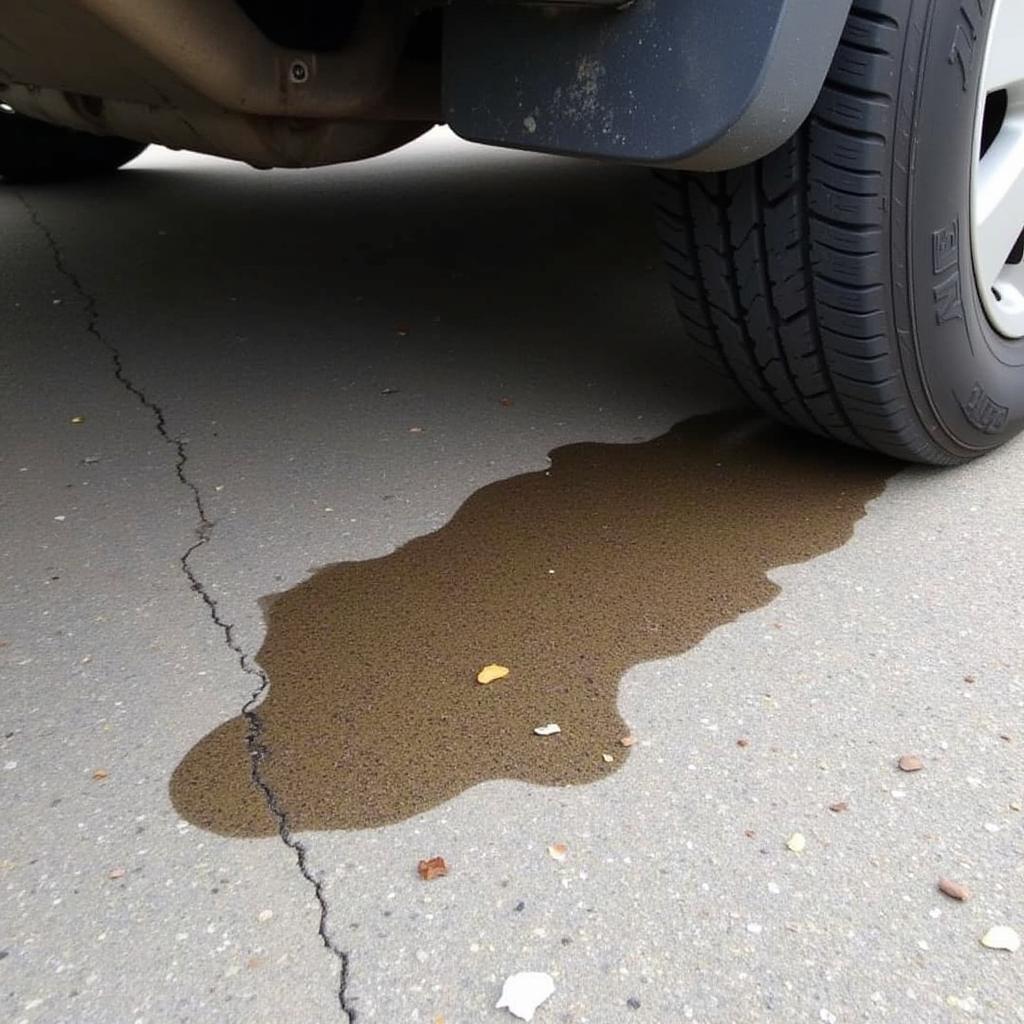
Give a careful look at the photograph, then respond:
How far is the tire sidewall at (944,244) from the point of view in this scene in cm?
163

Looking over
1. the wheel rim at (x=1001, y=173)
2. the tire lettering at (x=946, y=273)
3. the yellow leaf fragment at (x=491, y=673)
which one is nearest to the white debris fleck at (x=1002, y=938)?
the yellow leaf fragment at (x=491, y=673)

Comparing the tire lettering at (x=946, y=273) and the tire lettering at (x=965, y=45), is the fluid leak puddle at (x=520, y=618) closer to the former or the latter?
the tire lettering at (x=946, y=273)

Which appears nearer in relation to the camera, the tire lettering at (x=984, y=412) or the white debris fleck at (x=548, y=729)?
the white debris fleck at (x=548, y=729)

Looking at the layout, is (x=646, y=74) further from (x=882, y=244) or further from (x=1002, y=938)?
(x=1002, y=938)

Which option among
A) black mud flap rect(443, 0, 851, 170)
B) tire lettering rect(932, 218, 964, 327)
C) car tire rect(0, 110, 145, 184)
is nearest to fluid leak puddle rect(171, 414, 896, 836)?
tire lettering rect(932, 218, 964, 327)

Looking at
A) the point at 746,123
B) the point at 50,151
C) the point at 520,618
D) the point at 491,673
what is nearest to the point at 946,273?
the point at 746,123

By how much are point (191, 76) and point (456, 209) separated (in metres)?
2.60

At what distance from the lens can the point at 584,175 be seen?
4.56m

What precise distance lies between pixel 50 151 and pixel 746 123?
3.71m

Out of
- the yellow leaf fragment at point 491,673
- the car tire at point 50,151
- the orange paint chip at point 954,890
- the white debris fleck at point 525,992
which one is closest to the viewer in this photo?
the white debris fleck at point 525,992

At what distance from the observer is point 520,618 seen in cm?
169

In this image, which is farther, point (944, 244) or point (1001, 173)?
point (1001, 173)

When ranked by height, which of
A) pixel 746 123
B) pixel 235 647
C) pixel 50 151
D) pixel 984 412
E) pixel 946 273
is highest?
pixel 746 123

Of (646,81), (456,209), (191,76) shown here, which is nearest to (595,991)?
(646,81)
